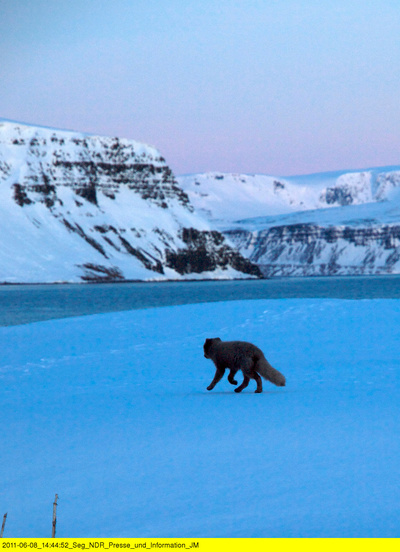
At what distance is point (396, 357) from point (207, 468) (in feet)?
48.5

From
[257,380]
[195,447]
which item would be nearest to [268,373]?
[257,380]

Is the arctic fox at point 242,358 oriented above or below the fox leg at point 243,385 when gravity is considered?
above

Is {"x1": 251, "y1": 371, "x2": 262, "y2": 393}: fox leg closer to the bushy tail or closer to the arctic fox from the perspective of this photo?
the arctic fox

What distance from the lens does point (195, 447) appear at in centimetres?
1030

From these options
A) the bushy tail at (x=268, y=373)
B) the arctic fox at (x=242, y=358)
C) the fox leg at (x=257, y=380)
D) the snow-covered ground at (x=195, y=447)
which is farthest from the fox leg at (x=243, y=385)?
the bushy tail at (x=268, y=373)

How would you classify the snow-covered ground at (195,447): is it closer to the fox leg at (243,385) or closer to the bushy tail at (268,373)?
the fox leg at (243,385)

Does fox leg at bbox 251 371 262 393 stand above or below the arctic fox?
below

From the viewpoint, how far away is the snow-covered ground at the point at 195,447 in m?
7.23

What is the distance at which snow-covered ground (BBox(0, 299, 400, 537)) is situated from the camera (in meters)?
7.23

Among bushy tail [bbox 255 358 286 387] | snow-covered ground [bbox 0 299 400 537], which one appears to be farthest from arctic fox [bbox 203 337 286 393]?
snow-covered ground [bbox 0 299 400 537]

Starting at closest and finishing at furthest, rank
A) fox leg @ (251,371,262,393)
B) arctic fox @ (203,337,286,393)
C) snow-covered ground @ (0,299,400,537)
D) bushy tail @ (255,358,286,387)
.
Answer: snow-covered ground @ (0,299,400,537) → arctic fox @ (203,337,286,393) → bushy tail @ (255,358,286,387) → fox leg @ (251,371,262,393)

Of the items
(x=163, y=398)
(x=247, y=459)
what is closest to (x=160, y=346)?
(x=163, y=398)
